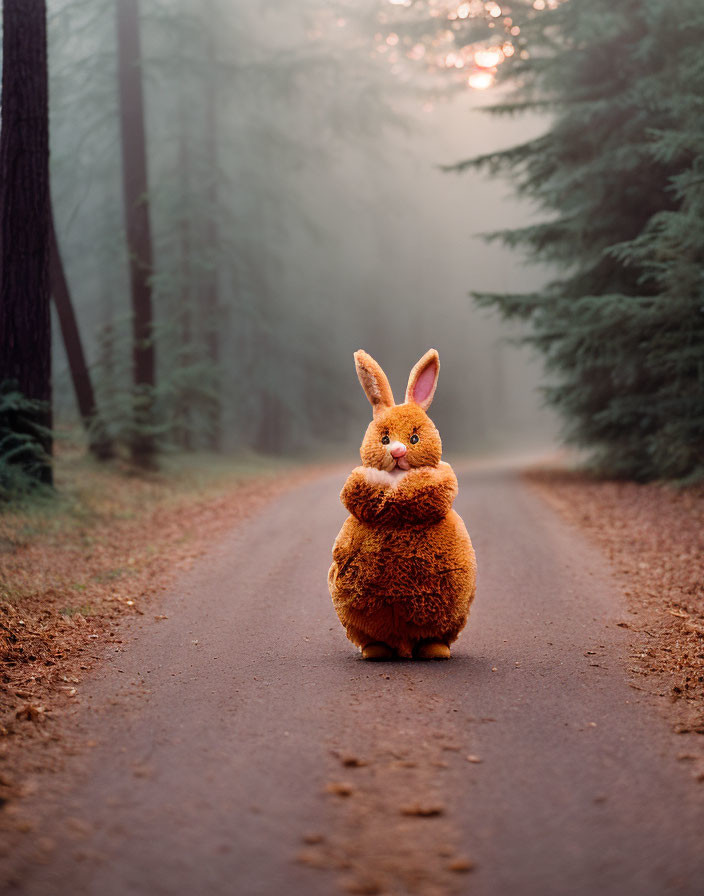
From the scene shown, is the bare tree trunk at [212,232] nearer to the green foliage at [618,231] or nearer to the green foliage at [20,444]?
the green foliage at [618,231]

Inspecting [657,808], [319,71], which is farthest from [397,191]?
[657,808]

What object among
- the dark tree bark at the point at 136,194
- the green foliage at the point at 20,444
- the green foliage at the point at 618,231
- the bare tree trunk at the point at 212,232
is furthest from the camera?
the bare tree trunk at the point at 212,232

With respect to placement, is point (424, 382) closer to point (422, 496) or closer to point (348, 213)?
point (422, 496)

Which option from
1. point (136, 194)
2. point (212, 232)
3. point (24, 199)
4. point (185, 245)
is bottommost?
point (24, 199)

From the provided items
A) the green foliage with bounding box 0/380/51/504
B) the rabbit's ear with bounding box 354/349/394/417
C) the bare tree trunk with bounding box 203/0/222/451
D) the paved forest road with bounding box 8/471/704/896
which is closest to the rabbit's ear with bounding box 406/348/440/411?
the rabbit's ear with bounding box 354/349/394/417

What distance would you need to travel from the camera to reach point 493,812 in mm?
3391

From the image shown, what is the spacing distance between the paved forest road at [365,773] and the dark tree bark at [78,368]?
29.8 feet

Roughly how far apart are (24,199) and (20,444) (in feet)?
10.5

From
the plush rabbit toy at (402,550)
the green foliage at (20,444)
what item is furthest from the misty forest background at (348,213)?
the plush rabbit toy at (402,550)

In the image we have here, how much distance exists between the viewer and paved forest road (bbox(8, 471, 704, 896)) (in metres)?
2.95

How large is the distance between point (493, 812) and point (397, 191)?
33.8 metres

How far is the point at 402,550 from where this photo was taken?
537 cm

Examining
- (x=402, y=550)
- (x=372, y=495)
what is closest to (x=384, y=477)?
(x=372, y=495)

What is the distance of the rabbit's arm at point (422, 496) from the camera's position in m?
5.32
